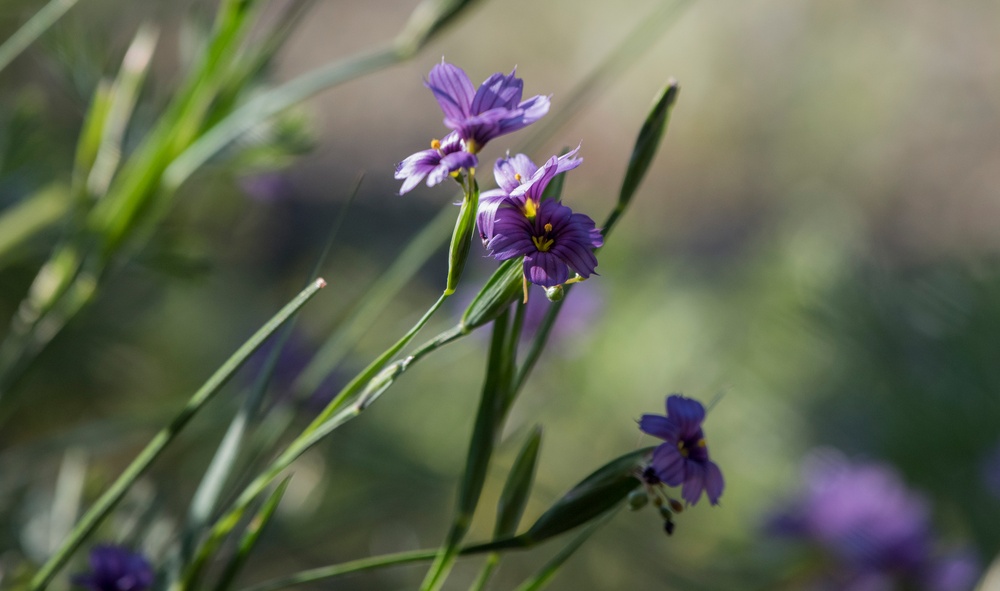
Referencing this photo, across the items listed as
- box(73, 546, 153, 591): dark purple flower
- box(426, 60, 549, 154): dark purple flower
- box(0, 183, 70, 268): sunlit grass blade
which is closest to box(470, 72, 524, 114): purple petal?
box(426, 60, 549, 154): dark purple flower

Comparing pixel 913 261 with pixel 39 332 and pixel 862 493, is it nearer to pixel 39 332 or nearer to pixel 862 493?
pixel 862 493

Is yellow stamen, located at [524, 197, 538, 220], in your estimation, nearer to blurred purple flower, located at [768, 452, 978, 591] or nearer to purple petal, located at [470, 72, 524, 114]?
purple petal, located at [470, 72, 524, 114]

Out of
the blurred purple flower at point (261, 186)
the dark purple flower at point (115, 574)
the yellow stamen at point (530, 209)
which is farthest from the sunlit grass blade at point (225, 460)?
the blurred purple flower at point (261, 186)

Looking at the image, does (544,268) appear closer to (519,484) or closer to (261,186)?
(519,484)

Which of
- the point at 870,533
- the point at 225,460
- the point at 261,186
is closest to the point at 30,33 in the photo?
the point at 225,460

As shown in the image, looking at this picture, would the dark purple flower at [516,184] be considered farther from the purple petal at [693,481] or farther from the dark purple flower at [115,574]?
the dark purple flower at [115,574]

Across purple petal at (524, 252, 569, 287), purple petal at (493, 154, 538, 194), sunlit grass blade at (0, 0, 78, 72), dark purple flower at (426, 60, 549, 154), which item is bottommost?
purple petal at (524, 252, 569, 287)
